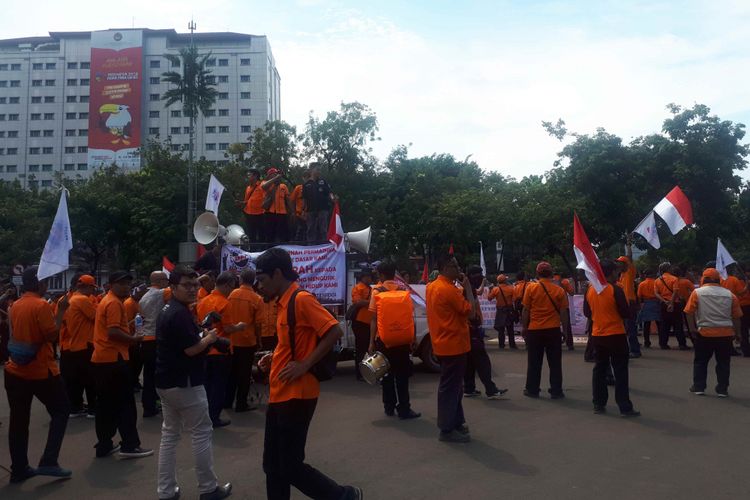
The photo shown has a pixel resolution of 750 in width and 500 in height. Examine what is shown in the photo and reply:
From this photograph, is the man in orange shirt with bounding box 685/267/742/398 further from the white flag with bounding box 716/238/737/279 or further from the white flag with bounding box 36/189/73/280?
the white flag with bounding box 36/189/73/280

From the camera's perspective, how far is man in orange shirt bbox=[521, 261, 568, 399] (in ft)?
28.5

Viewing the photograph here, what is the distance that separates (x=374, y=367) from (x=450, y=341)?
3.02 ft

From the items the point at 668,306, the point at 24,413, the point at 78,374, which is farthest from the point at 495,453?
the point at 668,306

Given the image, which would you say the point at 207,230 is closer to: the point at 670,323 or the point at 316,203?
the point at 316,203

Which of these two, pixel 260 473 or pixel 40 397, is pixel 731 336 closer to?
pixel 260 473

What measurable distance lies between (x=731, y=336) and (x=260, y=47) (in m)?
91.2

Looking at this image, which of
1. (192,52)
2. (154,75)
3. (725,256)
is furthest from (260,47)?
(725,256)

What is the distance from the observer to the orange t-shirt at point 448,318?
6.73 metres

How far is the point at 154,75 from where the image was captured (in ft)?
295

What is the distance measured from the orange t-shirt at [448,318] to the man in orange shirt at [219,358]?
7.72ft

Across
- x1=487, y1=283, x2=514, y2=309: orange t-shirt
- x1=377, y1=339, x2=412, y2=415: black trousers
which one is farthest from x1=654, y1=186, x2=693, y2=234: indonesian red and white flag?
x1=377, y1=339, x2=412, y2=415: black trousers

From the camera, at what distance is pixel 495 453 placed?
6.20m

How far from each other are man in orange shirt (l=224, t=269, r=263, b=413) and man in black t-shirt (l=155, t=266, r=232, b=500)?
8.90ft

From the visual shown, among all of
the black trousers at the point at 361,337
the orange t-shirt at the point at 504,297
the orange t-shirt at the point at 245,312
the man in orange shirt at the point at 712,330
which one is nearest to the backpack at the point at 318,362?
the orange t-shirt at the point at 245,312
